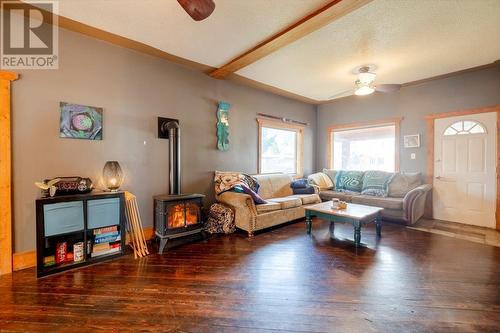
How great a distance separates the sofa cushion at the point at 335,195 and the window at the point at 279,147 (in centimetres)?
95

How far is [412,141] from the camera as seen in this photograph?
4.62 m

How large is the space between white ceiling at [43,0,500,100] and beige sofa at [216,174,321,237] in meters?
2.20

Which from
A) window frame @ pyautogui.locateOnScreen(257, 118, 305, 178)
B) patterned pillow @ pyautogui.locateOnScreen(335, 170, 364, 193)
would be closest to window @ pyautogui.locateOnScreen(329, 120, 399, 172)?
patterned pillow @ pyautogui.locateOnScreen(335, 170, 364, 193)

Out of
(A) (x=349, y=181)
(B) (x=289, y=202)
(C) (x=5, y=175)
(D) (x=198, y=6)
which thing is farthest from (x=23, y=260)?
(A) (x=349, y=181)

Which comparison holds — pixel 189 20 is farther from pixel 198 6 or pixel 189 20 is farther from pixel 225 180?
pixel 225 180

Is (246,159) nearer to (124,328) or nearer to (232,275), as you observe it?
(232,275)

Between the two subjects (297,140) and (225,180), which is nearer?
(225,180)

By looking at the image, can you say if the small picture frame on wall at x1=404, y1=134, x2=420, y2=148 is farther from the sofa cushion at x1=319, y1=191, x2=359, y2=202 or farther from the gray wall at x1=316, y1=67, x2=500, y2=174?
the sofa cushion at x1=319, y1=191, x2=359, y2=202

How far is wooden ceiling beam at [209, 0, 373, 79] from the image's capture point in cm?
212

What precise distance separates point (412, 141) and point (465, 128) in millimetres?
825

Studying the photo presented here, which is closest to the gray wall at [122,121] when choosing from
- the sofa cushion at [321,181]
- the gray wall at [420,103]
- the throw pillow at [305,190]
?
the throw pillow at [305,190]

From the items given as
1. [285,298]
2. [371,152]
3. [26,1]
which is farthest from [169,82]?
[371,152]

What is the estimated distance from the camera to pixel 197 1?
160 cm

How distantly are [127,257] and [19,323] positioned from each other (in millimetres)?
1131
